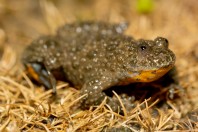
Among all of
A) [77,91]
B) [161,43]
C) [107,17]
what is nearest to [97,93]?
[77,91]

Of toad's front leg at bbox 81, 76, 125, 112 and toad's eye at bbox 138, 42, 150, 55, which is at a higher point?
toad's eye at bbox 138, 42, 150, 55

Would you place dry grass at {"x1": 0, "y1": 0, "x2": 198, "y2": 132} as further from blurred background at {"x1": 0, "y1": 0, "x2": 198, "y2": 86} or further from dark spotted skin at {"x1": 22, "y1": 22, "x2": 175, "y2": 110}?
dark spotted skin at {"x1": 22, "y1": 22, "x2": 175, "y2": 110}

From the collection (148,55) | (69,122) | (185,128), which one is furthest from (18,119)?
(185,128)

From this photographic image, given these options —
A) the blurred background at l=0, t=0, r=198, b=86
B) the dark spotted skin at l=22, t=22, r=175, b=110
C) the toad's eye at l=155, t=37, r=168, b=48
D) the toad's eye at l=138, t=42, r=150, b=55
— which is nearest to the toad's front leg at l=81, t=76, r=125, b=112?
the dark spotted skin at l=22, t=22, r=175, b=110

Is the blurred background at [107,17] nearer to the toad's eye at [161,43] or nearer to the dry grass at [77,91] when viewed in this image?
the dry grass at [77,91]

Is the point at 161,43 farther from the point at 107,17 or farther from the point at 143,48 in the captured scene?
the point at 107,17
